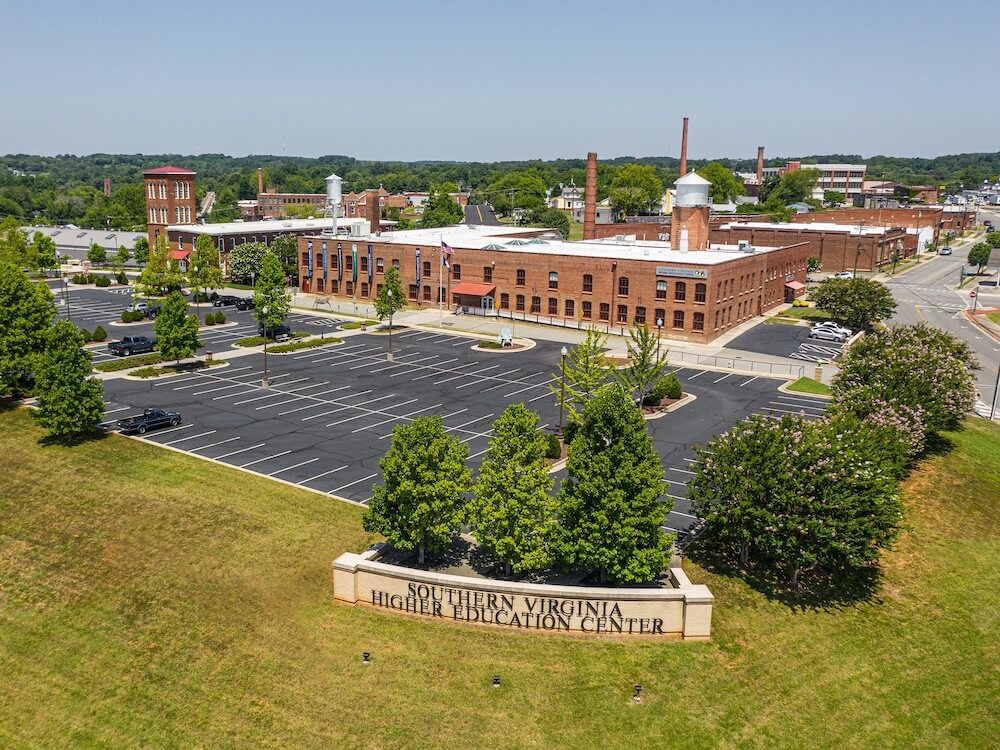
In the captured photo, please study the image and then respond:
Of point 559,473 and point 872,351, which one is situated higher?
point 872,351

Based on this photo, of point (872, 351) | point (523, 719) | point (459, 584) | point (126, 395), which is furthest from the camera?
point (126, 395)

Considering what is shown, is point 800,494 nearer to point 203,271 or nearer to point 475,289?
point 475,289

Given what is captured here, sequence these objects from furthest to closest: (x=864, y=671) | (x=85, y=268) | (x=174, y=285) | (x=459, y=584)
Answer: (x=85, y=268)
(x=174, y=285)
(x=459, y=584)
(x=864, y=671)

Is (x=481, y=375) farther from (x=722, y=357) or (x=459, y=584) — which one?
(x=459, y=584)

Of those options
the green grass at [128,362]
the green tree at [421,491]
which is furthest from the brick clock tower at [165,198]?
the green tree at [421,491]

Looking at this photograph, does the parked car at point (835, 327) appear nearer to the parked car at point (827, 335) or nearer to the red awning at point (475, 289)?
the parked car at point (827, 335)

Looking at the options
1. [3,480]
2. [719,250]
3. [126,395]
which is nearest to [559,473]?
[3,480]

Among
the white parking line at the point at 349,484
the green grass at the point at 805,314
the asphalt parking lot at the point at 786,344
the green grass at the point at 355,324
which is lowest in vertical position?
the white parking line at the point at 349,484
